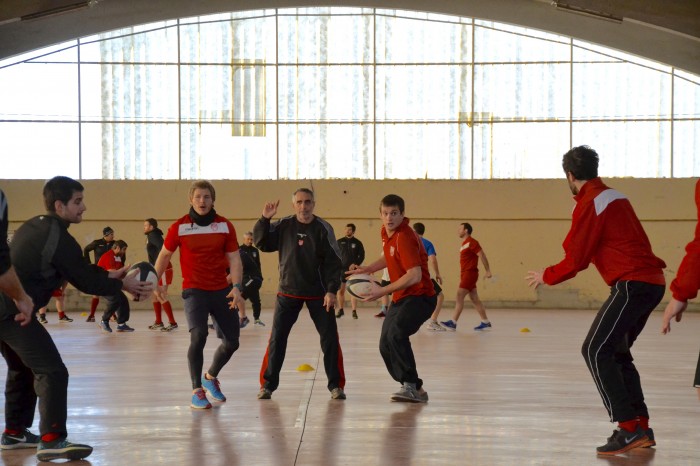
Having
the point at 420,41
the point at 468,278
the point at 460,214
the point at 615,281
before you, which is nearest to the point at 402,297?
the point at 615,281

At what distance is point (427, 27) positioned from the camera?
2714cm

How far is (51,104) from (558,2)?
45.7 ft

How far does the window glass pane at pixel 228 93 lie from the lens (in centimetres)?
2691

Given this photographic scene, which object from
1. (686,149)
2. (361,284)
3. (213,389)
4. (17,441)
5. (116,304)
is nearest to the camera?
(17,441)

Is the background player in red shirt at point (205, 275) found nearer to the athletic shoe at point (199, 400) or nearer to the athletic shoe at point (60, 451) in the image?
the athletic shoe at point (199, 400)

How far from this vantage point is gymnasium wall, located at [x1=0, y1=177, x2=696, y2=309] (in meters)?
26.1

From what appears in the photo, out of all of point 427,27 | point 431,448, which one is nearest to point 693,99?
point 427,27

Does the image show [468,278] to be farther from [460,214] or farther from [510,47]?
[510,47]

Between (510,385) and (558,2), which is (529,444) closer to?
(510,385)

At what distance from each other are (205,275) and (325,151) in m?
19.1

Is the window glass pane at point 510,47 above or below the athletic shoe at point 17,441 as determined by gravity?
above

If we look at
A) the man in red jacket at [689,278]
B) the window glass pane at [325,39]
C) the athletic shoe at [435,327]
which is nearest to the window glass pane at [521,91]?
the window glass pane at [325,39]

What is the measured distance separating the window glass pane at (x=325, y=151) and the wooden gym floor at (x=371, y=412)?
44.7 ft

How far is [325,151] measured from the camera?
27109 millimetres
